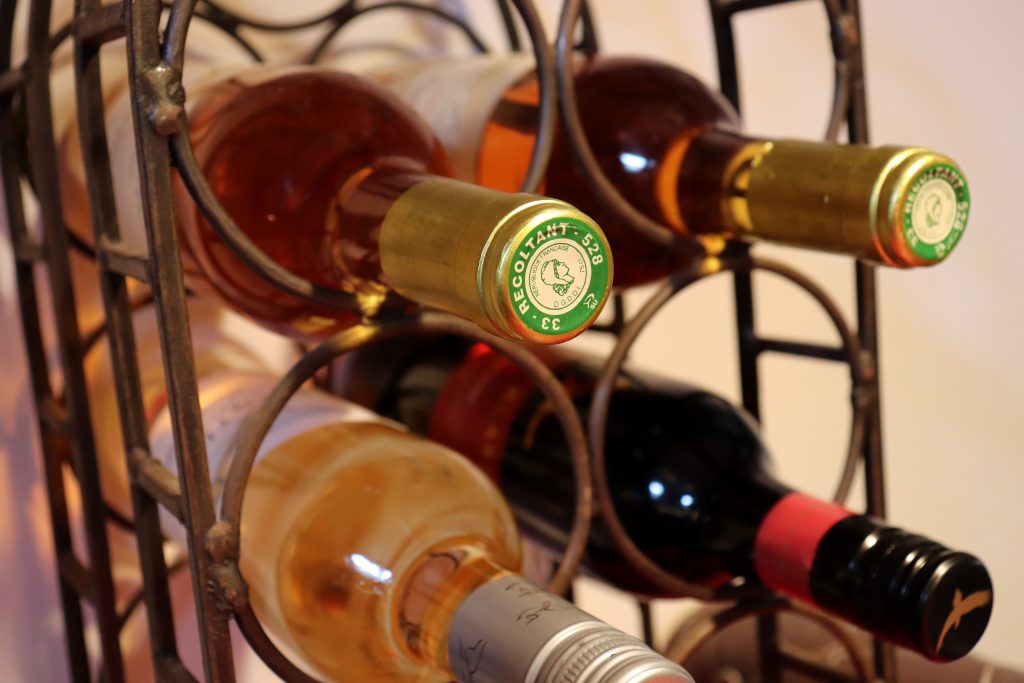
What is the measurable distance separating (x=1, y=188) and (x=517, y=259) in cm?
38

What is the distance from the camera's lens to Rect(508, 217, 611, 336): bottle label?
268 millimetres

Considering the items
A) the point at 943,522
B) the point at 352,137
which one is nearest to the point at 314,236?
the point at 352,137

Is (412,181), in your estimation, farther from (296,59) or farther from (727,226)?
(296,59)

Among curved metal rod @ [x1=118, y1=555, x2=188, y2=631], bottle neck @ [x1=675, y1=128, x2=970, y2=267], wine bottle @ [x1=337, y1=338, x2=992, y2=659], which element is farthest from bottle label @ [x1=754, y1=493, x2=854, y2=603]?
curved metal rod @ [x1=118, y1=555, x2=188, y2=631]

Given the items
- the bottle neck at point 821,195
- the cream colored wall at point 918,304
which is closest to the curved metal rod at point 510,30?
the cream colored wall at point 918,304

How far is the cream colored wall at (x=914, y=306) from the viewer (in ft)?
2.51

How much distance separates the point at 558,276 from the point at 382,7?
396 millimetres

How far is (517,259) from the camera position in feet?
0.88

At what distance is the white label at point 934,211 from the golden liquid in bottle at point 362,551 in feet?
0.64

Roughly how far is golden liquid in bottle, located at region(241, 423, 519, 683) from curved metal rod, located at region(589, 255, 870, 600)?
6 cm

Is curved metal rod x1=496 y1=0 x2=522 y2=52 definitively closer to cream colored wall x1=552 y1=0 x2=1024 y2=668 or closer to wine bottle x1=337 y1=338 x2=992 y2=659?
cream colored wall x1=552 y1=0 x2=1024 y2=668

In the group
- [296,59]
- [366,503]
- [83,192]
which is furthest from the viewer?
[296,59]

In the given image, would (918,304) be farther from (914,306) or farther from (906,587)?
(906,587)

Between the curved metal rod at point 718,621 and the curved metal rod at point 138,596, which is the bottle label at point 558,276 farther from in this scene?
the curved metal rod at point 138,596
